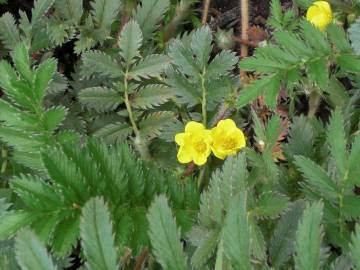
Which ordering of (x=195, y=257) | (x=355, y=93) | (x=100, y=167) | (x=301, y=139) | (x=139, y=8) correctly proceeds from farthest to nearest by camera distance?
(x=139, y=8)
(x=355, y=93)
(x=301, y=139)
(x=100, y=167)
(x=195, y=257)

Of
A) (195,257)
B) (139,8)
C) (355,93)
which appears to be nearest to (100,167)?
(195,257)

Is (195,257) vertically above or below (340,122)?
below

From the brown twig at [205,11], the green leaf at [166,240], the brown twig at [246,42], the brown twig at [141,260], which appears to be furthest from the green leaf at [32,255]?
the brown twig at [205,11]

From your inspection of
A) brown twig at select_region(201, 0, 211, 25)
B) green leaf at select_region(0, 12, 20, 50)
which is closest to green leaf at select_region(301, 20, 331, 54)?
brown twig at select_region(201, 0, 211, 25)

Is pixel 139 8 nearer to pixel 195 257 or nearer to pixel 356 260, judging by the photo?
pixel 195 257

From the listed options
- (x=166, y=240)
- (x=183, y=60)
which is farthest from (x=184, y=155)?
(x=166, y=240)

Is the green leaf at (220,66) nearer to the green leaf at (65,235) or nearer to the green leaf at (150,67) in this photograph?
the green leaf at (150,67)

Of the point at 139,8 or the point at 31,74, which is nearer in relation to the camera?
the point at 31,74
